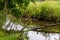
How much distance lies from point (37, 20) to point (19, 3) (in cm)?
1060

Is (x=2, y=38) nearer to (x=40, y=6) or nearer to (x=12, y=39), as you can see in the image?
(x=12, y=39)

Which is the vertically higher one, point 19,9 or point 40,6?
point 19,9

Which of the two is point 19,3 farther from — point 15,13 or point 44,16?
point 44,16

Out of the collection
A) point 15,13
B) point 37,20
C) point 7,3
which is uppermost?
point 7,3

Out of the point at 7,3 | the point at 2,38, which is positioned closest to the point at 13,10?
the point at 7,3

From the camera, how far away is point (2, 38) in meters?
6.57

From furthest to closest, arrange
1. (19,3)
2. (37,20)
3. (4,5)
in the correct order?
1. (37,20)
2. (19,3)
3. (4,5)

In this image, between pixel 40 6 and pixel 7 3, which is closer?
pixel 7 3

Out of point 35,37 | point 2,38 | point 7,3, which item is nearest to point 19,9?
point 7,3

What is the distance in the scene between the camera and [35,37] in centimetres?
1489

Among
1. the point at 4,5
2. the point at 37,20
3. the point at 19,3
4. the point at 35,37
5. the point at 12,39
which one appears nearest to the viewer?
the point at 12,39

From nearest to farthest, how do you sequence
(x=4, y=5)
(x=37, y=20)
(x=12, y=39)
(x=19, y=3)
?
1. (x=12, y=39)
2. (x=4, y=5)
3. (x=19, y=3)
4. (x=37, y=20)

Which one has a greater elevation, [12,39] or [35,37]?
[12,39]

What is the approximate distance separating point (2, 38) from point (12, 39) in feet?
0.97
